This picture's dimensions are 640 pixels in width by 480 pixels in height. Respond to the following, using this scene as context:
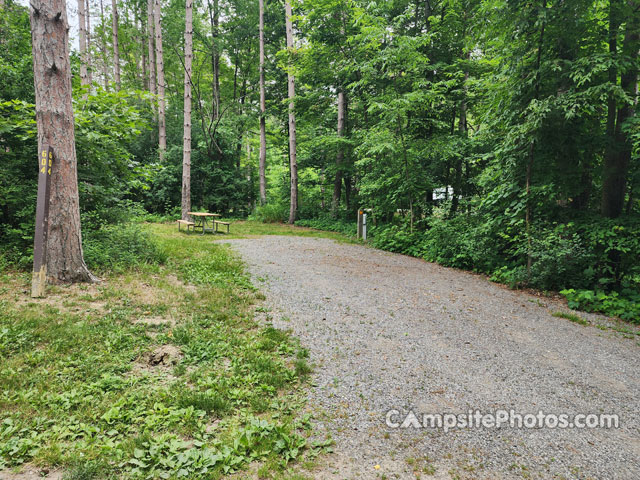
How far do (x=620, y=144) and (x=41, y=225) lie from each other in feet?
30.1

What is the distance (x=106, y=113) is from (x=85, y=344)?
4946 millimetres

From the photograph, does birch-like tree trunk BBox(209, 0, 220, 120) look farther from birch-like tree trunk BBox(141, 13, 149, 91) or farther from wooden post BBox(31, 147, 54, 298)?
wooden post BBox(31, 147, 54, 298)

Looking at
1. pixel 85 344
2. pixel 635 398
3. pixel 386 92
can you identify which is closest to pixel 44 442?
pixel 85 344

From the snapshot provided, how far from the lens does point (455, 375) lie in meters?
3.25

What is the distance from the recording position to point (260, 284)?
5.97m

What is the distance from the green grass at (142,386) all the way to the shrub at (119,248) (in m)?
1.07

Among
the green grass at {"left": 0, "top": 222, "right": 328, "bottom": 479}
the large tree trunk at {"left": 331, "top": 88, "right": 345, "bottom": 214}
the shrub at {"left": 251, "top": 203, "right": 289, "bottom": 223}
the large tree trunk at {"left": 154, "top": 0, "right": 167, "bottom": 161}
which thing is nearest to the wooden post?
the green grass at {"left": 0, "top": 222, "right": 328, "bottom": 479}

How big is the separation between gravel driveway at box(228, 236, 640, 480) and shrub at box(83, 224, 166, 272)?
245cm

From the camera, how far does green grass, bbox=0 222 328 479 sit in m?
2.07

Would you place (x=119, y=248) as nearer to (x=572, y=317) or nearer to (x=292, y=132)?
(x=572, y=317)

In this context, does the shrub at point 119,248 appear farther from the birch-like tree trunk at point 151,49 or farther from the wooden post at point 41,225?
the birch-like tree trunk at point 151,49

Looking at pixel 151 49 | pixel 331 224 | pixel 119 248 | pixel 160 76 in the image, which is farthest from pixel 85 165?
pixel 151 49

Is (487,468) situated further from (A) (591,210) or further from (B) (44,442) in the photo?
(A) (591,210)

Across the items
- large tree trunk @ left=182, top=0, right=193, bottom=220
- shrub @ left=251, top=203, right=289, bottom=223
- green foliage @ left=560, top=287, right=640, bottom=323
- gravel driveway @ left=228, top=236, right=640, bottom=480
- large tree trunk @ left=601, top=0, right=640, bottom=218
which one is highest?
large tree trunk @ left=182, top=0, right=193, bottom=220
